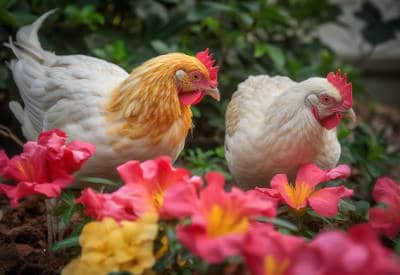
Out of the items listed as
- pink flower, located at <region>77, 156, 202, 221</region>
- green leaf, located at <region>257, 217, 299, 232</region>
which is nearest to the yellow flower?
pink flower, located at <region>77, 156, 202, 221</region>

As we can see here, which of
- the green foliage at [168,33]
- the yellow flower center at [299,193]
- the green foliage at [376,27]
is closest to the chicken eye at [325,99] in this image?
the yellow flower center at [299,193]

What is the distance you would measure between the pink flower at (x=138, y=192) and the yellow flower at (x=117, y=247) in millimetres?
41

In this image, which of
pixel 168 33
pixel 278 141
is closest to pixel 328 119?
pixel 278 141

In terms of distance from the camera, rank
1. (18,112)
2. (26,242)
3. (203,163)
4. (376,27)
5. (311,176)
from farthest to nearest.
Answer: (376,27) → (203,163) → (18,112) → (26,242) → (311,176)

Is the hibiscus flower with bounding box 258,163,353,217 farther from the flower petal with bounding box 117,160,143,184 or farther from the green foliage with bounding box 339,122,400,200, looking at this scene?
the green foliage with bounding box 339,122,400,200

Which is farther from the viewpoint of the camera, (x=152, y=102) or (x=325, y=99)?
(x=325, y=99)

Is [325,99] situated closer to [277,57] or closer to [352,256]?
[352,256]

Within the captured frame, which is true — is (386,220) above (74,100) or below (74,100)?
below

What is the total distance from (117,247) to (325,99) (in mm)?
1036

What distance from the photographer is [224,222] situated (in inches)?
44.5

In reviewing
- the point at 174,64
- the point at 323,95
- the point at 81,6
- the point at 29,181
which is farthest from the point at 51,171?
the point at 81,6

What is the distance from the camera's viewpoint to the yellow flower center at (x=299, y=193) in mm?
1546

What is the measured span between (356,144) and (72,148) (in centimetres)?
176

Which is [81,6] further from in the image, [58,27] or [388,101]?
[388,101]
